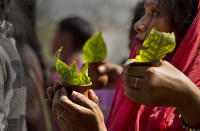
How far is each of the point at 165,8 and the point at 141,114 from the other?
47 centimetres

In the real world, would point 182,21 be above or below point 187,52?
above

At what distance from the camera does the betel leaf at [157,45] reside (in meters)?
1.14

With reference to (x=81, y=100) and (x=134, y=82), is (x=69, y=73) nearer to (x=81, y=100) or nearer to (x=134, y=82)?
(x=81, y=100)

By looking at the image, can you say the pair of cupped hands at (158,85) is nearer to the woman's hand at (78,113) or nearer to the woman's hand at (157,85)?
the woman's hand at (157,85)

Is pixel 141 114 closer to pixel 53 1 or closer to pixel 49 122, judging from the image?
pixel 49 122

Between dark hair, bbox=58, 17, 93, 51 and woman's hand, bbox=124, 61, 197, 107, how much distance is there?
10.4 feet

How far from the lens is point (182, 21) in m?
1.53

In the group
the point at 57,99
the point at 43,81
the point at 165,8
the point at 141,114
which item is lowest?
the point at 43,81

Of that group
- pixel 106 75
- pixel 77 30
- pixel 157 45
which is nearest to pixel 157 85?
pixel 157 45

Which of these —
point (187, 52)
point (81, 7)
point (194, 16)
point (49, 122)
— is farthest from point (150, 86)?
point (81, 7)

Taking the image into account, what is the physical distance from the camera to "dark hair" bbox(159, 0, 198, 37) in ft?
4.96

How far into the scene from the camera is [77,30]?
452 centimetres

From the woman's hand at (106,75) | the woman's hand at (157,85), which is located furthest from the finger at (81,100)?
the woman's hand at (106,75)

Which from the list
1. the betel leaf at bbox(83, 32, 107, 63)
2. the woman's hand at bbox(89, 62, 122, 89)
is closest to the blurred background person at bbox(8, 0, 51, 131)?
the woman's hand at bbox(89, 62, 122, 89)
